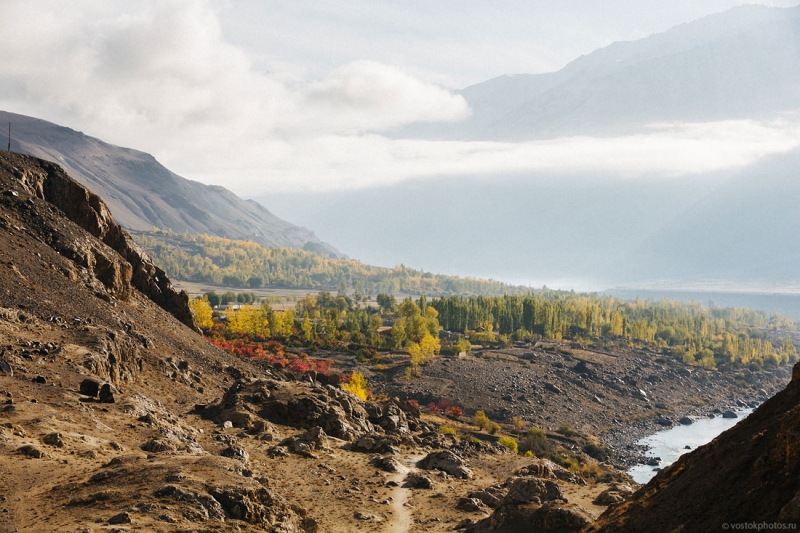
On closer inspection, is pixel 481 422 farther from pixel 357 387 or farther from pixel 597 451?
pixel 357 387

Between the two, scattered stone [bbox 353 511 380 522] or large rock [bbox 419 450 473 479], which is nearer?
scattered stone [bbox 353 511 380 522]

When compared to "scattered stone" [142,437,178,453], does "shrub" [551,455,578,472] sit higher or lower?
lower

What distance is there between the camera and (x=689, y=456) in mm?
28625

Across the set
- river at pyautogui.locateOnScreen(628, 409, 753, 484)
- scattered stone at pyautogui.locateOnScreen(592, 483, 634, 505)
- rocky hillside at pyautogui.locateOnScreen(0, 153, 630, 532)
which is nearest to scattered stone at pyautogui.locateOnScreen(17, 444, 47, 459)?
rocky hillside at pyautogui.locateOnScreen(0, 153, 630, 532)

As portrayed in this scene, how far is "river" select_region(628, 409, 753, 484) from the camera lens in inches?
4168

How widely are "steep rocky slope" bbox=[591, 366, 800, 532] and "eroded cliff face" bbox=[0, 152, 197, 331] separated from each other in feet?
208

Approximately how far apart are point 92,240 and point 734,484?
7196 centimetres

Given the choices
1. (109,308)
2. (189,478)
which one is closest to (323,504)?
(189,478)

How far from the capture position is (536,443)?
10444cm

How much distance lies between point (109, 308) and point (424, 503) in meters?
41.9

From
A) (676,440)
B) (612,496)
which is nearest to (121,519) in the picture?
(612,496)

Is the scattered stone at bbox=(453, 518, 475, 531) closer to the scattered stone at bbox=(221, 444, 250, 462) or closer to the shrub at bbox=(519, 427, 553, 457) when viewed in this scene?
the scattered stone at bbox=(221, 444, 250, 462)

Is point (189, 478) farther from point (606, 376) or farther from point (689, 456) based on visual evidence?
point (606, 376)

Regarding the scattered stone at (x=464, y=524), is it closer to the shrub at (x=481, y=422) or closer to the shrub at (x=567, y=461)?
the shrub at (x=567, y=461)
